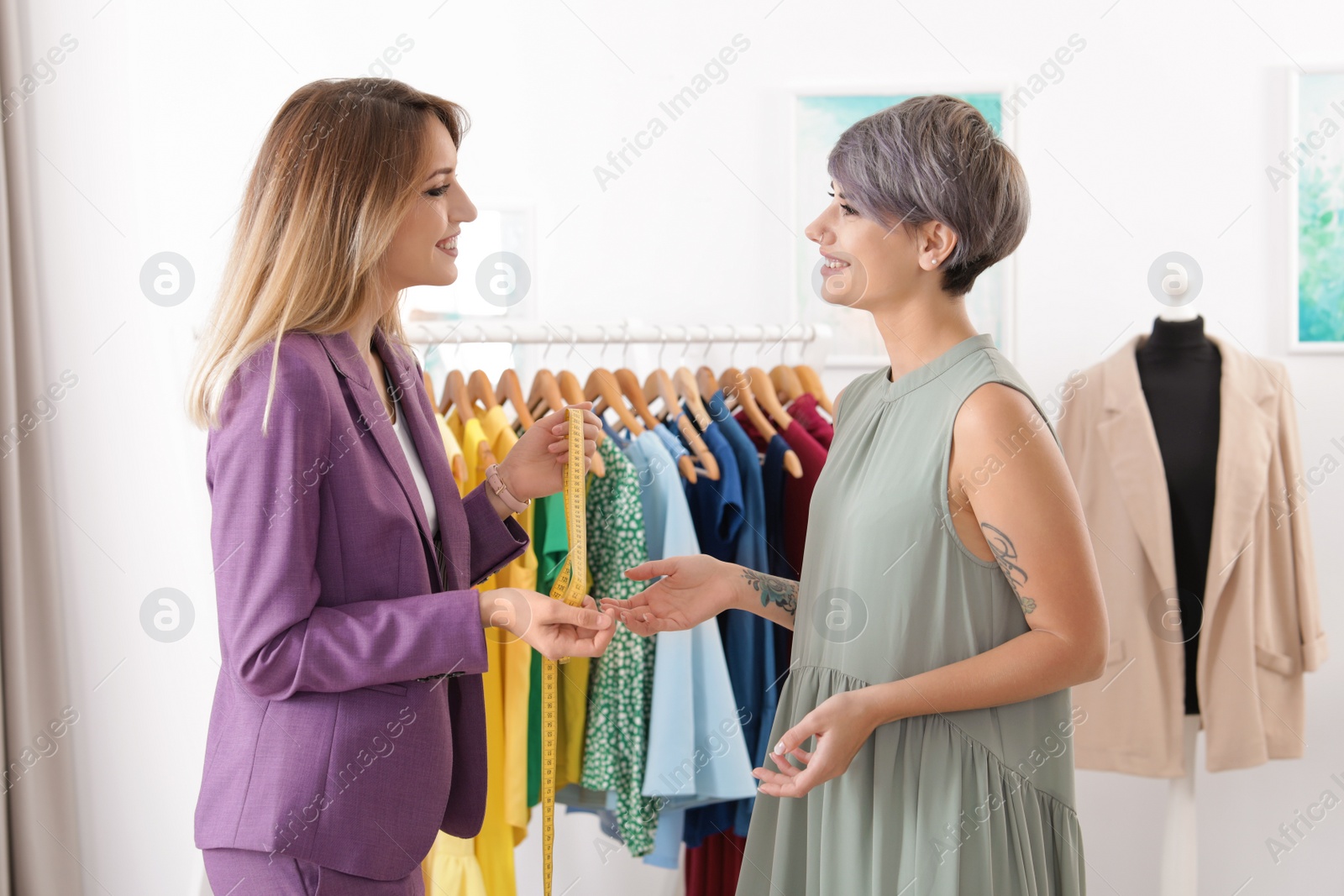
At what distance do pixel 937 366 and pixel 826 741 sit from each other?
0.58 m

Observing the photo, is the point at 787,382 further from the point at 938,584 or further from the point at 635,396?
the point at 938,584

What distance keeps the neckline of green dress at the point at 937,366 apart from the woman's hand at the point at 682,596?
1.45 ft

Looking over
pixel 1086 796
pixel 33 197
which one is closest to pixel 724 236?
pixel 33 197

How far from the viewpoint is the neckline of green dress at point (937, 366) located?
151 centimetres

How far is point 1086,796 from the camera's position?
3.51m

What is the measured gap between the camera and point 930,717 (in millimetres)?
1483

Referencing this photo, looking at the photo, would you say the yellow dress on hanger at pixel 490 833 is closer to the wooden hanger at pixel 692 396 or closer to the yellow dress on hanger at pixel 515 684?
the yellow dress on hanger at pixel 515 684

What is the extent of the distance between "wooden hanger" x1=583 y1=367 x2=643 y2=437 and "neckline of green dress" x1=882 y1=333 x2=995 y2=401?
0.96m

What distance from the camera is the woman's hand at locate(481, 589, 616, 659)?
1464mm

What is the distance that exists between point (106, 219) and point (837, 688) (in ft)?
8.39

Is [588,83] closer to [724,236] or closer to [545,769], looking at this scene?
[724,236]

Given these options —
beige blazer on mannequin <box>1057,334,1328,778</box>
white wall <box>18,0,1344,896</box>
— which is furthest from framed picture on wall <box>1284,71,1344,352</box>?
beige blazer on mannequin <box>1057,334,1328,778</box>

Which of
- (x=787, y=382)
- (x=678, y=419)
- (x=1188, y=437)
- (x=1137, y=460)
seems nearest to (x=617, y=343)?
(x=678, y=419)

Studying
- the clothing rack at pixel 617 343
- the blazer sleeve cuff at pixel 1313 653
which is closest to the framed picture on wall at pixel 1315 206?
the blazer sleeve cuff at pixel 1313 653
